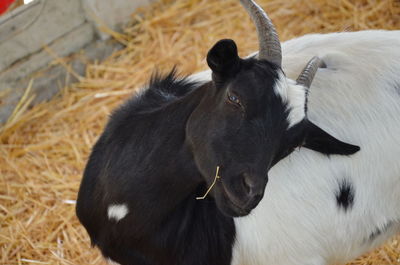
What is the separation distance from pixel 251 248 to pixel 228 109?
81 cm

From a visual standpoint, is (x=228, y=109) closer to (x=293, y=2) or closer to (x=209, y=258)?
(x=209, y=258)

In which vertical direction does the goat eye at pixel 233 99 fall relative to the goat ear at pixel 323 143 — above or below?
above

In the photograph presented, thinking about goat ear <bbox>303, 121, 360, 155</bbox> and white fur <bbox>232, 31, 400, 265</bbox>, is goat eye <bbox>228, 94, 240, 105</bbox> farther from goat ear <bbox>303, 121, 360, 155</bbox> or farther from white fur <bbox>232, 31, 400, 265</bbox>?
white fur <bbox>232, 31, 400, 265</bbox>

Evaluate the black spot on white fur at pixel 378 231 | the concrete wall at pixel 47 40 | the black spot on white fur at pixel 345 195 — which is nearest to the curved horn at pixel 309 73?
the black spot on white fur at pixel 345 195

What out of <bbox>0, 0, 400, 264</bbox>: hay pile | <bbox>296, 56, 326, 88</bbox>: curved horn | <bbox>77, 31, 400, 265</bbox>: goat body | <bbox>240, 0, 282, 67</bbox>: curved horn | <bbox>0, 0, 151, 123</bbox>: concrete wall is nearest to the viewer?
<bbox>240, 0, 282, 67</bbox>: curved horn

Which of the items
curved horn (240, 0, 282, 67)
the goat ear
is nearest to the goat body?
the goat ear

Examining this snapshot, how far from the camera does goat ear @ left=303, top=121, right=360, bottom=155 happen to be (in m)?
2.67

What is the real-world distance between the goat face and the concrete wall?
2.84 meters

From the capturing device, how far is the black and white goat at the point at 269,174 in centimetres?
277

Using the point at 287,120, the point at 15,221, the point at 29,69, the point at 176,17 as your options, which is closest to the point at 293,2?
the point at 176,17

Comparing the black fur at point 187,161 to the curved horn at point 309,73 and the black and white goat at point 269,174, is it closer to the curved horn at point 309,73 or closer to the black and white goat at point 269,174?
the black and white goat at point 269,174

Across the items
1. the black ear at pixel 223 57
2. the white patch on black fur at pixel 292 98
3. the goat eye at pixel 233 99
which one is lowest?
the white patch on black fur at pixel 292 98

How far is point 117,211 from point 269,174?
2.40 ft

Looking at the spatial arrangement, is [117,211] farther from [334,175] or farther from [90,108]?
[90,108]
